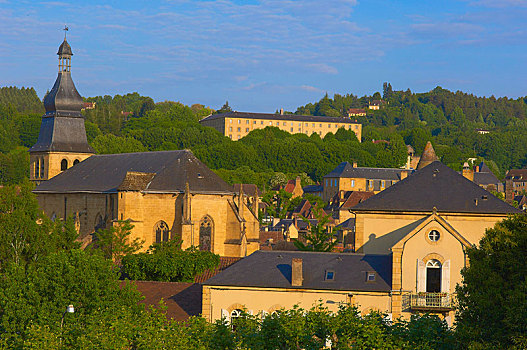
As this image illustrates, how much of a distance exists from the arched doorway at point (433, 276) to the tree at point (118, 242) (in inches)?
981

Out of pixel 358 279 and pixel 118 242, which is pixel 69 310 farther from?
pixel 118 242

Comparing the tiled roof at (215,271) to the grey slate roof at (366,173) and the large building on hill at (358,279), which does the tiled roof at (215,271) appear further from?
the grey slate roof at (366,173)

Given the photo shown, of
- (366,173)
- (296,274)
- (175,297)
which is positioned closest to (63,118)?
(175,297)

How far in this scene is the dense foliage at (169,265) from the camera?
50.2m

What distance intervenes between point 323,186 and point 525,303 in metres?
132

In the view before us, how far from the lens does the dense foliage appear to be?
50.2 metres

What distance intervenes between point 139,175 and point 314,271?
78.4 ft

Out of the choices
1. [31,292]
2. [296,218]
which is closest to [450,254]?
[31,292]

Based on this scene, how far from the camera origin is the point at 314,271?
39000 mm

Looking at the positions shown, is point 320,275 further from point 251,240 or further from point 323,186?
point 323,186

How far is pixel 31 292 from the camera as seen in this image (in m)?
34.8

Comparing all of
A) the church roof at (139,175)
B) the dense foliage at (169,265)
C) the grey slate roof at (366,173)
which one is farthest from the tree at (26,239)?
the grey slate roof at (366,173)

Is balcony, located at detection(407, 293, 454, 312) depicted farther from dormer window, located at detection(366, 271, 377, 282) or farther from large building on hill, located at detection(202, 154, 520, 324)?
dormer window, located at detection(366, 271, 377, 282)

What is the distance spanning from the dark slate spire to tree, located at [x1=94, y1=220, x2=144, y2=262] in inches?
731
